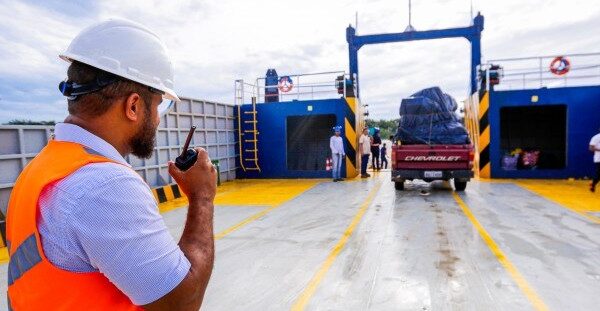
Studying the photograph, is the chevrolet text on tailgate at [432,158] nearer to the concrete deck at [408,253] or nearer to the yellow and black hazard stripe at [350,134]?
the concrete deck at [408,253]

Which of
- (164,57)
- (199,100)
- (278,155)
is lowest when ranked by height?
(278,155)

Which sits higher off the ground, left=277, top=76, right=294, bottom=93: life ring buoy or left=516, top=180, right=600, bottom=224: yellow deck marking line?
left=277, top=76, right=294, bottom=93: life ring buoy

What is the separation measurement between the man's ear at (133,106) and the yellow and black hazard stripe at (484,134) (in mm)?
13894

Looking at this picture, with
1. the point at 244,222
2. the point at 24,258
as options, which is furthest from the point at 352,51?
the point at 24,258

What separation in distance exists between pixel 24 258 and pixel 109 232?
1.03ft

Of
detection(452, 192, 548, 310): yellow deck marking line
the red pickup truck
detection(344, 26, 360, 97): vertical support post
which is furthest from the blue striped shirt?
detection(344, 26, 360, 97): vertical support post

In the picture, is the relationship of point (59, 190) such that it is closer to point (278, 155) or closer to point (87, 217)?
point (87, 217)

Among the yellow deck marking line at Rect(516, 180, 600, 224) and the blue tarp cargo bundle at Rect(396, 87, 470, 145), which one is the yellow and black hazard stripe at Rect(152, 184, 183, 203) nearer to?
the blue tarp cargo bundle at Rect(396, 87, 470, 145)

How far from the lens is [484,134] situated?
1327 centimetres

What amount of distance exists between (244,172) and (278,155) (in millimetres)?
1581

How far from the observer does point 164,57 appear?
1.36m

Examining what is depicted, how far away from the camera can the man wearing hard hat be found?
0.97 metres

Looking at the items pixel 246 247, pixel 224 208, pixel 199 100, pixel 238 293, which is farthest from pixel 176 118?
pixel 238 293

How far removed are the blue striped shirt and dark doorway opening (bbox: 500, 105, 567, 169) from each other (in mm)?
17657
